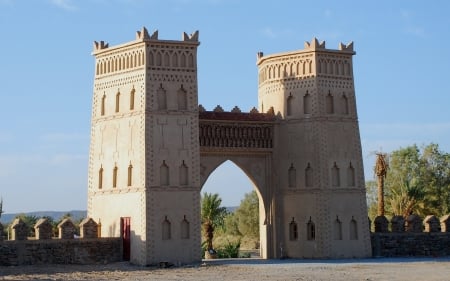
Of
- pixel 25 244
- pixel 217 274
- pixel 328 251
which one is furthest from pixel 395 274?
pixel 25 244

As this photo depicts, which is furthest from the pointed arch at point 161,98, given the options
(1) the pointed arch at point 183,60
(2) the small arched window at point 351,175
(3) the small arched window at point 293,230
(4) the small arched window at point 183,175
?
(2) the small arched window at point 351,175

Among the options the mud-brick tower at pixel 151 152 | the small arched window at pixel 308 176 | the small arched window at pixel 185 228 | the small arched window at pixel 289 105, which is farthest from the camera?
the small arched window at pixel 289 105

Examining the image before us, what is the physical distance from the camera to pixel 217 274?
2317 centimetres

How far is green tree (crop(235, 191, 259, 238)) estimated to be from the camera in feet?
195

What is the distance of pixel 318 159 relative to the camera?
1206 inches

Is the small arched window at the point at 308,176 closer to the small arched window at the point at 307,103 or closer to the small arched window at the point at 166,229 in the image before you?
the small arched window at the point at 307,103

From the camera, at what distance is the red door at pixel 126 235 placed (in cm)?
2816

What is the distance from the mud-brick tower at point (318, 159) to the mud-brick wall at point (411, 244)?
77 centimetres

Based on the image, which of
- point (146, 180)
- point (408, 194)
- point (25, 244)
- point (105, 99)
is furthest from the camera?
point (408, 194)

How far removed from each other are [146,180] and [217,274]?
18.4 feet

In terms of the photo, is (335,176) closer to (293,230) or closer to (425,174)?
(293,230)

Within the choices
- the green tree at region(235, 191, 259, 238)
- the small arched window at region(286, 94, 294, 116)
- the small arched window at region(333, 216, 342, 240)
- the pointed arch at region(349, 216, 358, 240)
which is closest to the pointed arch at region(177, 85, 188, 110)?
the small arched window at region(286, 94, 294, 116)

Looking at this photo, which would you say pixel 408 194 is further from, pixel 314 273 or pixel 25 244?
pixel 25 244

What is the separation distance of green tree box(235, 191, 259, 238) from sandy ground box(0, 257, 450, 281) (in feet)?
101
